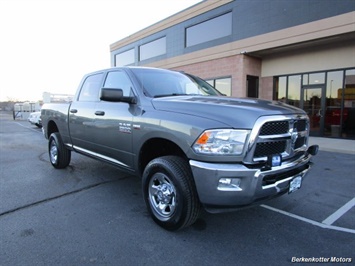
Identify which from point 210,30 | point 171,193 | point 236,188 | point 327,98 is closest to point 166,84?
point 171,193

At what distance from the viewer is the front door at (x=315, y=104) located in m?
12.1

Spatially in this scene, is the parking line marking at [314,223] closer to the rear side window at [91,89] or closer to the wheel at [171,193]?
the wheel at [171,193]

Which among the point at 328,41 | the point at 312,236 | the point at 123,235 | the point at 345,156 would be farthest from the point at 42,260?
the point at 328,41

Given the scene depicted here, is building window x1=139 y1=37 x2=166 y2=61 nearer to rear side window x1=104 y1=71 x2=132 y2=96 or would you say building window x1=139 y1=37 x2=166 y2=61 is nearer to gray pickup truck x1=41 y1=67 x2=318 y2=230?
rear side window x1=104 y1=71 x2=132 y2=96

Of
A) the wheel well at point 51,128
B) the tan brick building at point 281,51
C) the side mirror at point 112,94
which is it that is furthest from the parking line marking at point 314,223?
the tan brick building at point 281,51

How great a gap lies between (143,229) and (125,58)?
75.4 ft

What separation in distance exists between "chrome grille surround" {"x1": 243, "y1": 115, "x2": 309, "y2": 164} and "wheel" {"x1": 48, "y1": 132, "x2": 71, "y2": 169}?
436cm

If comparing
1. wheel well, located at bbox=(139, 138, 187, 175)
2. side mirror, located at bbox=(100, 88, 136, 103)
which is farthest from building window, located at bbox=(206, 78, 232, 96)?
side mirror, located at bbox=(100, 88, 136, 103)

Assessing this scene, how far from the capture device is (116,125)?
3764 millimetres

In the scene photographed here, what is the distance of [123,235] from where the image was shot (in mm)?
2980

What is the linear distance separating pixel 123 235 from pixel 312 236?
217 cm

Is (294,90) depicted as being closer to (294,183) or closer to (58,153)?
(294,183)

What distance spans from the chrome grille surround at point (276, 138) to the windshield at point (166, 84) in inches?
58.6

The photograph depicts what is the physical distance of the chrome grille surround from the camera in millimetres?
2529
